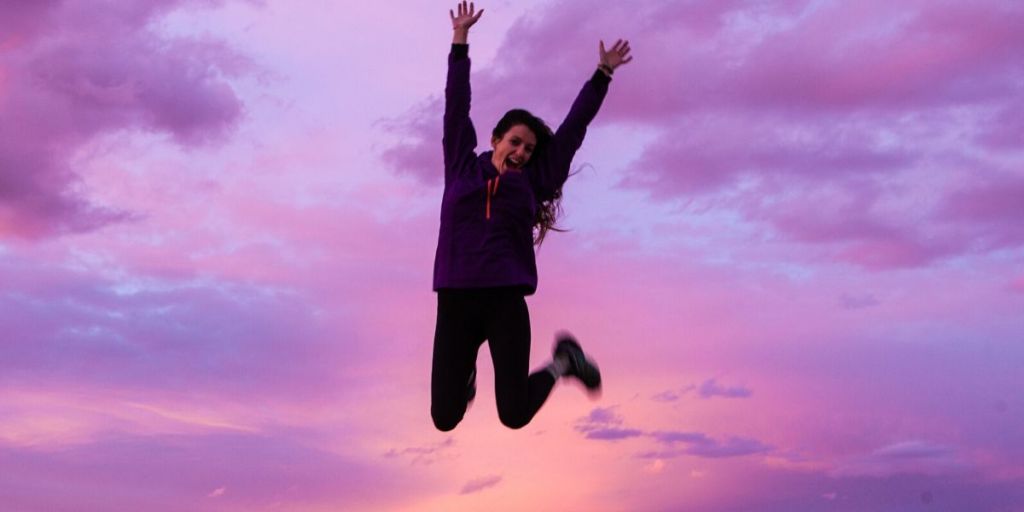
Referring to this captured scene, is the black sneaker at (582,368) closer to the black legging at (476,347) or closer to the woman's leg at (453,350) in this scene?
the black legging at (476,347)

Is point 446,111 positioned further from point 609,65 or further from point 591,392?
point 591,392

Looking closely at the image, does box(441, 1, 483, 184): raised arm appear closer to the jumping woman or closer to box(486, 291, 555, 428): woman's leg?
the jumping woman

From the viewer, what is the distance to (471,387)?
923cm

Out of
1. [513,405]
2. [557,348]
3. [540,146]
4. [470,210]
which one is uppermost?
[540,146]

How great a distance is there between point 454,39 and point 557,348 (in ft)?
8.71

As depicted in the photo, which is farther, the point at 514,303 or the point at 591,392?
the point at 591,392

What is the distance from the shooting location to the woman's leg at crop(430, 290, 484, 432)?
8.89m

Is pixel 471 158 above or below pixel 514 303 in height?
above

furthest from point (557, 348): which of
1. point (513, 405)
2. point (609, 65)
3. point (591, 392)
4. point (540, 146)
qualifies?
point (609, 65)

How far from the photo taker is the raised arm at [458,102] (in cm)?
913

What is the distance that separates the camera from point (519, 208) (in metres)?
8.98

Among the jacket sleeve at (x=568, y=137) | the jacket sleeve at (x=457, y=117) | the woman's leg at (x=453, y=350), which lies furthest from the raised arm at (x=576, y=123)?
the woman's leg at (x=453, y=350)

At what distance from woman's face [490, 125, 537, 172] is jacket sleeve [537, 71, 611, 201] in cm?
15

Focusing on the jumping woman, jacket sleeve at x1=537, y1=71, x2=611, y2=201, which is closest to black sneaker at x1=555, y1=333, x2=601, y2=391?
the jumping woman
